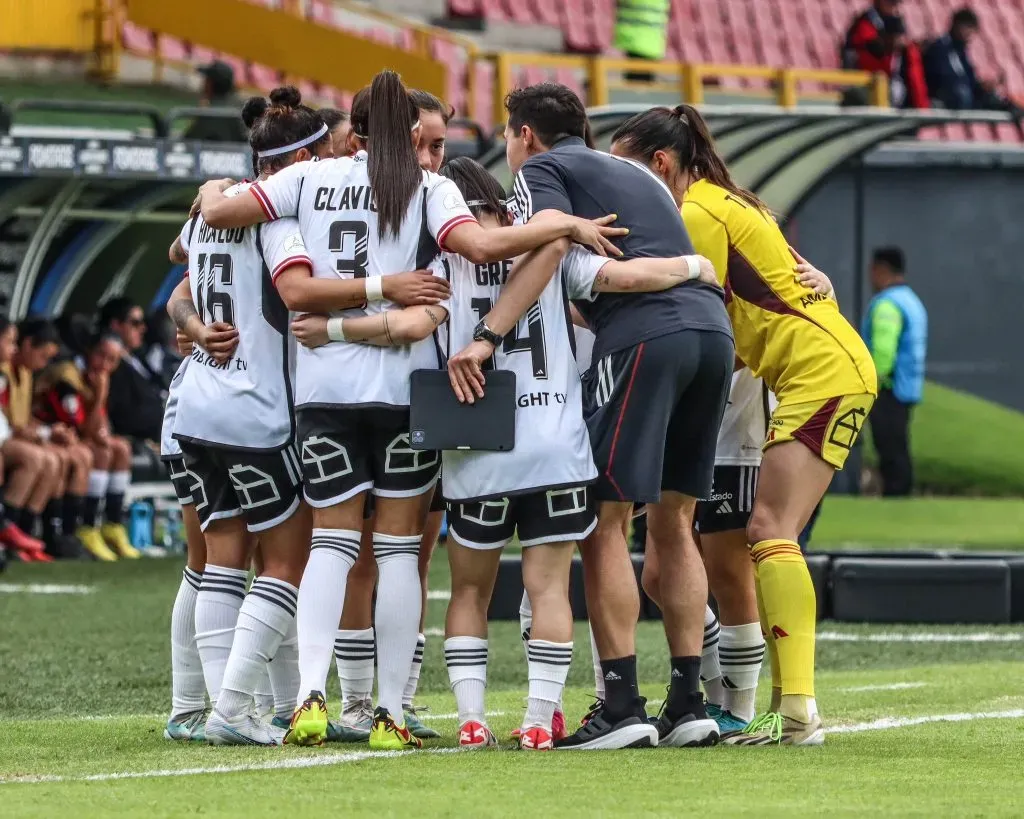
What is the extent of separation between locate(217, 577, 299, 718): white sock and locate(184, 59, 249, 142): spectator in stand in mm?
8344

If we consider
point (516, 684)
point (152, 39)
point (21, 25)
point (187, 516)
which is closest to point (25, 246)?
point (21, 25)

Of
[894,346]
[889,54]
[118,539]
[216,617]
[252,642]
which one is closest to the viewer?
[252,642]

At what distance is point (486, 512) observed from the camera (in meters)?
5.87

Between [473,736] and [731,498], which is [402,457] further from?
[731,498]

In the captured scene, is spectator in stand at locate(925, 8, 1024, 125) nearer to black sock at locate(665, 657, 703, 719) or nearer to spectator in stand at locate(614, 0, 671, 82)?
→ spectator in stand at locate(614, 0, 671, 82)

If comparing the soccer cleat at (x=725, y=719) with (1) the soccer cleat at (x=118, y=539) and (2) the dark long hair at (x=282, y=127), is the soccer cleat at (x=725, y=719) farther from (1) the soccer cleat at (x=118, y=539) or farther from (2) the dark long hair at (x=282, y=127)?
(1) the soccer cleat at (x=118, y=539)

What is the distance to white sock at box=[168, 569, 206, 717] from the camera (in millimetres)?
6383

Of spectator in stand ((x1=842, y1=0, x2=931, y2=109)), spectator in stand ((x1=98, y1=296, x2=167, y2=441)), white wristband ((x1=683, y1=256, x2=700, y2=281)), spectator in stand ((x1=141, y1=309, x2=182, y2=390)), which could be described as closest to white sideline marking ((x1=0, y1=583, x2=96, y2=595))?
spectator in stand ((x1=98, y1=296, x2=167, y2=441))

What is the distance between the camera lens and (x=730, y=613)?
6598 mm

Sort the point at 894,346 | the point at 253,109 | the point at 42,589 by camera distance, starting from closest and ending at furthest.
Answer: the point at 253,109 → the point at 42,589 → the point at 894,346

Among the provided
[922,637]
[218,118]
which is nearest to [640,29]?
[218,118]

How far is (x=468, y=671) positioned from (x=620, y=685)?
45 centimetres

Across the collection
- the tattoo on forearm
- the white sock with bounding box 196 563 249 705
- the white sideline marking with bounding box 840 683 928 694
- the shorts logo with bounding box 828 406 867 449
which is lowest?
the white sideline marking with bounding box 840 683 928 694

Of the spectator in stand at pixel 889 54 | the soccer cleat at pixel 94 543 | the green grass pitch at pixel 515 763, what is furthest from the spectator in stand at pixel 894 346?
the green grass pitch at pixel 515 763
